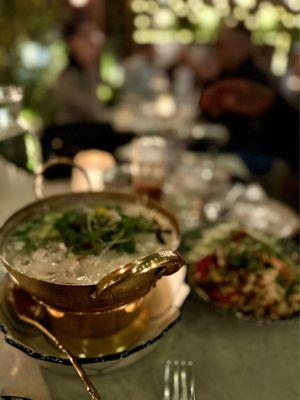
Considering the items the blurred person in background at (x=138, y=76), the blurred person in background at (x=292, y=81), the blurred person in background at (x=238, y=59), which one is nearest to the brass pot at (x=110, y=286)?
the blurred person in background at (x=292, y=81)

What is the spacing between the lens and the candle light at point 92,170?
76.7 inches

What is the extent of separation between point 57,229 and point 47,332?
28 centimetres

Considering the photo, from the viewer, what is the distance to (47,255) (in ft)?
3.44

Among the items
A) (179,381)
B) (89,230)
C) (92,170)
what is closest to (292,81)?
(92,170)

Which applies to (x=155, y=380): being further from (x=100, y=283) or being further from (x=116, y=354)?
(x=100, y=283)

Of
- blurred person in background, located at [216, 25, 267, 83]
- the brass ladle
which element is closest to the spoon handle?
the brass ladle

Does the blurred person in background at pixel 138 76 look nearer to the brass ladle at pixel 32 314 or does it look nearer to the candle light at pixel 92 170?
the candle light at pixel 92 170

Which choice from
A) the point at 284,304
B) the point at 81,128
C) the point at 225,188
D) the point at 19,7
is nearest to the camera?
the point at 284,304

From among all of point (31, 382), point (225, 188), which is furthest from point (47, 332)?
point (225, 188)

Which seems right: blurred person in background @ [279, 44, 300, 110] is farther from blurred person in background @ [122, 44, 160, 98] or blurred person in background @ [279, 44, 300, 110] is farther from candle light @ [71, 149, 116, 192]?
candle light @ [71, 149, 116, 192]

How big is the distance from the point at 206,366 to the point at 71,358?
0.37m

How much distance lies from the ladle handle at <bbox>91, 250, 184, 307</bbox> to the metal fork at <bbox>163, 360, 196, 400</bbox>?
0.26 meters

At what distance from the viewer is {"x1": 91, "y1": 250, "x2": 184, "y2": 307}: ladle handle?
76 cm

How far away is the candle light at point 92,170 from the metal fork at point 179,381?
3.27 ft
